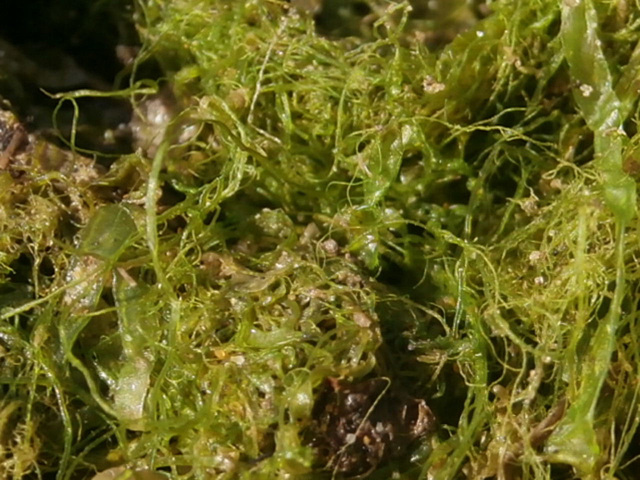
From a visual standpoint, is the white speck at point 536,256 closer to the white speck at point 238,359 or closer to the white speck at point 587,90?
the white speck at point 587,90

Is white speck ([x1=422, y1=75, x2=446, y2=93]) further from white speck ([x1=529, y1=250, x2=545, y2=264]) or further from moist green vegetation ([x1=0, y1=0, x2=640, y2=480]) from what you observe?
white speck ([x1=529, y1=250, x2=545, y2=264])

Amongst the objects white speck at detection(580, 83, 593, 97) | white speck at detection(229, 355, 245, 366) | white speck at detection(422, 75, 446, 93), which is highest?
white speck at detection(580, 83, 593, 97)

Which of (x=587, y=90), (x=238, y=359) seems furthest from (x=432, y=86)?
(x=238, y=359)

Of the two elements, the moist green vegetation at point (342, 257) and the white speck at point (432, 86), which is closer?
the moist green vegetation at point (342, 257)

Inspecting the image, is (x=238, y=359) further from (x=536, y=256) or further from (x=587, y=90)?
(x=587, y=90)

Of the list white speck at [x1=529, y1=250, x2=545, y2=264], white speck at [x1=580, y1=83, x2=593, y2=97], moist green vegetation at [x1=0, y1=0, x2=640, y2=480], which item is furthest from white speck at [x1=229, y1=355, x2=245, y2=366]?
white speck at [x1=580, y1=83, x2=593, y2=97]

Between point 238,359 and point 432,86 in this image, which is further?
point 432,86

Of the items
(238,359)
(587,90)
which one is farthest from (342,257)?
(587,90)

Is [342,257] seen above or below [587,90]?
below

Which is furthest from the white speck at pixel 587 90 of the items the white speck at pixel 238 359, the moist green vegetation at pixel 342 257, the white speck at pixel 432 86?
the white speck at pixel 238 359
